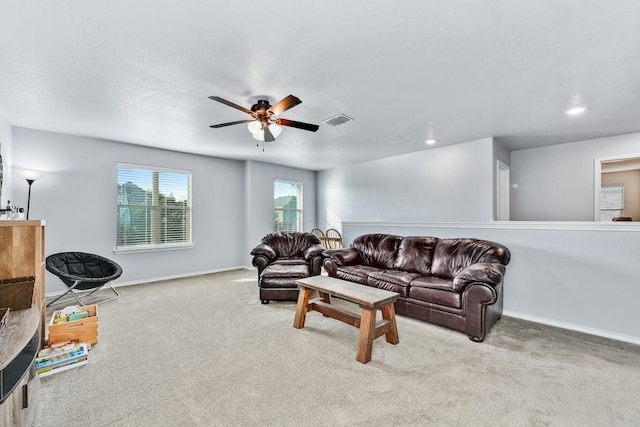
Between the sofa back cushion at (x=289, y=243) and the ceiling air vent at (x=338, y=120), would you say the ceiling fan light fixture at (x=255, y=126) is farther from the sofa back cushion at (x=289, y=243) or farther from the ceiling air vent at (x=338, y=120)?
the sofa back cushion at (x=289, y=243)

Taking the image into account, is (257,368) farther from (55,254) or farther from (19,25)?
(55,254)

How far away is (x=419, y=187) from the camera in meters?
5.44

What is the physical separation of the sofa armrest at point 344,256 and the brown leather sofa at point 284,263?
6.7 inches

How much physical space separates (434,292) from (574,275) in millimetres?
1625

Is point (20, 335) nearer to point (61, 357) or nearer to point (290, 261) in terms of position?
point (61, 357)

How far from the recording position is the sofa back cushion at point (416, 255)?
380 cm

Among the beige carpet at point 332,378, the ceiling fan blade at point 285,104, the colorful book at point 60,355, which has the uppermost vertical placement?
the ceiling fan blade at point 285,104

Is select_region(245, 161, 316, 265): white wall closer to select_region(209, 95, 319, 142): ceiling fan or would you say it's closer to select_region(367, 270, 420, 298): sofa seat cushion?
select_region(209, 95, 319, 142): ceiling fan

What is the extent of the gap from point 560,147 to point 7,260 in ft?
23.2

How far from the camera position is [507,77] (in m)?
2.54

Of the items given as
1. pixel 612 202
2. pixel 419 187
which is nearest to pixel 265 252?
pixel 419 187

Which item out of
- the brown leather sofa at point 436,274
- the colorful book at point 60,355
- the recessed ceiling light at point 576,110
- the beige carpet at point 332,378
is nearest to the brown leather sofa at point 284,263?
the brown leather sofa at point 436,274

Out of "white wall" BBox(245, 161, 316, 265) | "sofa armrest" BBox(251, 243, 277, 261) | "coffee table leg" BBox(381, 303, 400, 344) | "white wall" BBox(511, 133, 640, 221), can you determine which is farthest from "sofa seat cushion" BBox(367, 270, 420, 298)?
"white wall" BBox(245, 161, 316, 265)

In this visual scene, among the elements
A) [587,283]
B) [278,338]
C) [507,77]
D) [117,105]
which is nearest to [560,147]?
[587,283]
